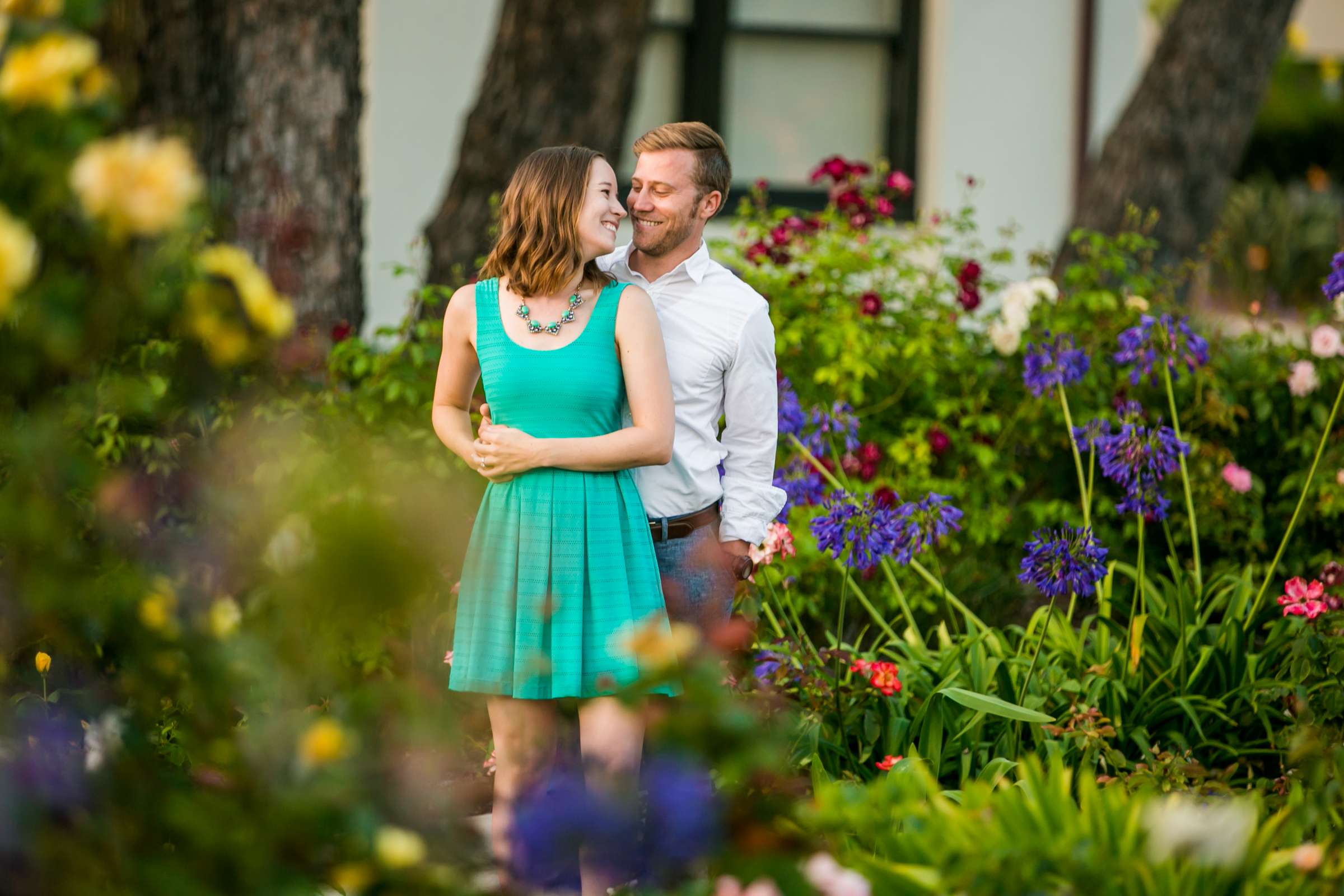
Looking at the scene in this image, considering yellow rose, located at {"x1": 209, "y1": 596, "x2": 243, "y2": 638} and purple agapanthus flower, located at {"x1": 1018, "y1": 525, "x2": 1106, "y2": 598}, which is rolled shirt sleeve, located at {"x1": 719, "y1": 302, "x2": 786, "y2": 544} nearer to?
purple agapanthus flower, located at {"x1": 1018, "y1": 525, "x2": 1106, "y2": 598}

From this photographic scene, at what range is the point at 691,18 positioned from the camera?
824cm

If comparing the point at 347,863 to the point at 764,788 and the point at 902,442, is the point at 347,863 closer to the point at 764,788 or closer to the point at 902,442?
the point at 764,788

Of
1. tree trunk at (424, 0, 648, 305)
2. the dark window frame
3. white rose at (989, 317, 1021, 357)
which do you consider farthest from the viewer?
the dark window frame

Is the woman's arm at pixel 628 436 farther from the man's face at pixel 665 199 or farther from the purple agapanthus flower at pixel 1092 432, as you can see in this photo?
the purple agapanthus flower at pixel 1092 432

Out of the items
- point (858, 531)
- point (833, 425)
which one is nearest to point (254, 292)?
point (858, 531)

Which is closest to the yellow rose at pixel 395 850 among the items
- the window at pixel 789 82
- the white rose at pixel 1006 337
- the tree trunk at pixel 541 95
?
the white rose at pixel 1006 337

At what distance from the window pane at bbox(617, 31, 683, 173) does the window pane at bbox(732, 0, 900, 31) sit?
445 millimetres

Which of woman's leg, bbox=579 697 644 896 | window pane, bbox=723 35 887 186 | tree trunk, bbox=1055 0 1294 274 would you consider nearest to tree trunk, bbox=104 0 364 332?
woman's leg, bbox=579 697 644 896

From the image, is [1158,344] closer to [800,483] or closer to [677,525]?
[800,483]

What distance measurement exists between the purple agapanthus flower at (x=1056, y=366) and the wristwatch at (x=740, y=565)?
1.31 metres

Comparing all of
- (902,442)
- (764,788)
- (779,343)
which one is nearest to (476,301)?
(764,788)

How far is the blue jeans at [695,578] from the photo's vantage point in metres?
2.74

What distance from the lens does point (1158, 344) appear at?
3861mm

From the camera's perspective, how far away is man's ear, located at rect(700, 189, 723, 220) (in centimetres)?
279
